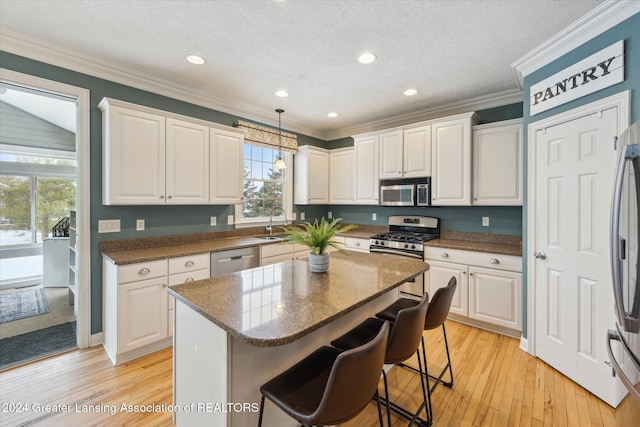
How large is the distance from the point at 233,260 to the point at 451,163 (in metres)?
2.90

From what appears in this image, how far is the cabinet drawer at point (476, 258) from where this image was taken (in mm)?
2801

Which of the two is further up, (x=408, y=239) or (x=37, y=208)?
(x=37, y=208)

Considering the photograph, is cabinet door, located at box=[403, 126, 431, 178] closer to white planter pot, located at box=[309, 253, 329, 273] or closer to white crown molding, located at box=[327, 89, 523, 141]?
white crown molding, located at box=[327, 89, 523, 141]

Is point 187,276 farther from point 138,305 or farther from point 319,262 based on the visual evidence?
point 319,262

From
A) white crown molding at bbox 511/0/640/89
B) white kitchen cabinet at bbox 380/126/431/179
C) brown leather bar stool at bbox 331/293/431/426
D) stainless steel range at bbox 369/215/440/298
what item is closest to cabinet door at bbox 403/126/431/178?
white kitchen cabinet at bbox 380/126/431/179

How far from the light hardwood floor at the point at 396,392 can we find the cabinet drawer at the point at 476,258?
0.82m

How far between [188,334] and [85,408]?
3.87ft

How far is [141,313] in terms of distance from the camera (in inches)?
96.0

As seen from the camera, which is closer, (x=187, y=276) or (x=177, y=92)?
(x=187, y=276)

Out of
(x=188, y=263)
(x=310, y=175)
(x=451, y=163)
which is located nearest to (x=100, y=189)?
(x=188, y=263)

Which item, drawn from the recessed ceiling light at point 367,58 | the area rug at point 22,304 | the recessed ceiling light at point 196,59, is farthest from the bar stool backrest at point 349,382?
the area rug at point 22,304

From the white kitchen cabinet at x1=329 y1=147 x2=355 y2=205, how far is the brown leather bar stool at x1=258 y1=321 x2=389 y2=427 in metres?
3.51

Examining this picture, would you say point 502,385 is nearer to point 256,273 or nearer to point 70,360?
point 256,273

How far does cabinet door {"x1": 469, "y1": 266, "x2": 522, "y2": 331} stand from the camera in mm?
2793
